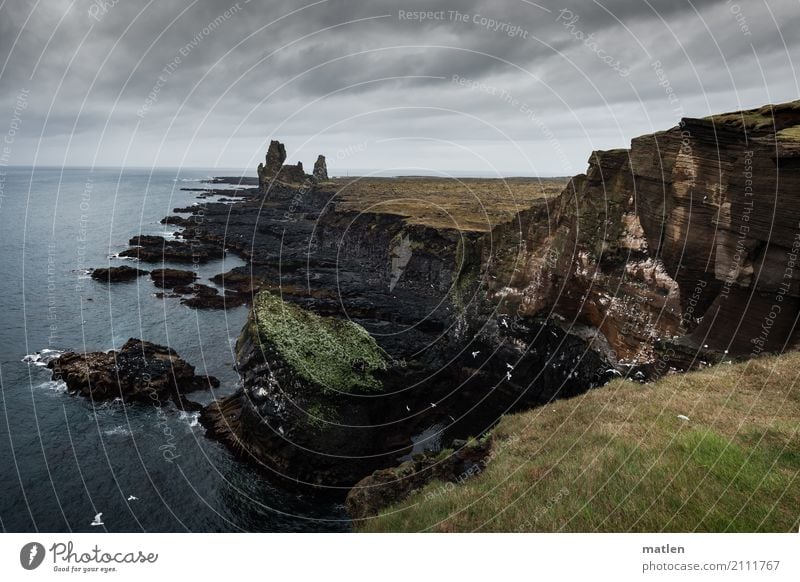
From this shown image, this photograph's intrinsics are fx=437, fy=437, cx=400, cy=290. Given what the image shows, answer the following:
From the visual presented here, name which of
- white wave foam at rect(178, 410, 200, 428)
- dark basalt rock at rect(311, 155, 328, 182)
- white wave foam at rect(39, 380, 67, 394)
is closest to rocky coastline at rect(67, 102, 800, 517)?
white wave foam at rect(178, 410, 200, 428)

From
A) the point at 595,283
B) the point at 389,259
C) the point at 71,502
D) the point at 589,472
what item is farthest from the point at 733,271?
the point at 389,259

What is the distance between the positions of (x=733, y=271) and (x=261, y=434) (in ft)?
96.4

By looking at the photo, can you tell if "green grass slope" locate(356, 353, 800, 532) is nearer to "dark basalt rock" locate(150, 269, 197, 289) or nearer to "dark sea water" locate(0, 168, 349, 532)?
"dark sea water" locate(0, 168, 349, 532)

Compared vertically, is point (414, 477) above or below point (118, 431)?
above

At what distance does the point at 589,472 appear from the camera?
34.4 feet

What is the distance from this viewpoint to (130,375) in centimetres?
3931

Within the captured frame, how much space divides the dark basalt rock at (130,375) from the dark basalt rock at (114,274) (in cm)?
3574

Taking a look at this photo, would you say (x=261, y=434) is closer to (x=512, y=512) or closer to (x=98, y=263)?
(x=512, y=512)

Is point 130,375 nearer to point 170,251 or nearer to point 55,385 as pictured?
point 55,385

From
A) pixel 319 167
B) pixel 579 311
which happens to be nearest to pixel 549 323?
pixel 579 311

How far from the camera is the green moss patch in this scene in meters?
32.2
